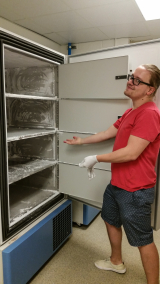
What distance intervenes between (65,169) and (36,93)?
0.74m

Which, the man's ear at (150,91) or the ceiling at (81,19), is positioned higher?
the ceiling at (81,19)

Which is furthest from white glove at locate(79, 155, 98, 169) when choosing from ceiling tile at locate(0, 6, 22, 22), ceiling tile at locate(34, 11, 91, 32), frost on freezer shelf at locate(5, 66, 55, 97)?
ceiling tile at locate(0, 6, 22, 22)

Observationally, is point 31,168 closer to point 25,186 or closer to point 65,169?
point 65,169

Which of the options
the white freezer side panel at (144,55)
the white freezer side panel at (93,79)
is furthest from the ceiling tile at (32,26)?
the white freezer side panel at (144,55)

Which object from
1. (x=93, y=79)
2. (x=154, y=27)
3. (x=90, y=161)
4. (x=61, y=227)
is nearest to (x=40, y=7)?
(x=93, y=79)

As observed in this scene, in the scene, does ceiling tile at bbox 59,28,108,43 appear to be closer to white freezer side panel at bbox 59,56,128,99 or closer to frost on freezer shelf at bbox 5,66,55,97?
frost on freezer shelf at bbox 5,66,55,97

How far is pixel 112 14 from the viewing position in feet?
8.74

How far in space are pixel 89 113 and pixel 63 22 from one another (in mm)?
1970

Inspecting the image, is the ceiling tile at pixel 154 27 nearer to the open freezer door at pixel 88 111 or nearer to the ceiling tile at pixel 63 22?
the ceiling tile at pixel 63 22

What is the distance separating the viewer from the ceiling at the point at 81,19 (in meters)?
2.42

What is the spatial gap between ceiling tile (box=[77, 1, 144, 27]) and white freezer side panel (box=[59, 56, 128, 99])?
4.26ft

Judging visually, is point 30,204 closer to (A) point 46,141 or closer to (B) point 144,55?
(A) point 46,141

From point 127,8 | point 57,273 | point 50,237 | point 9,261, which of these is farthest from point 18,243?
point 127,8

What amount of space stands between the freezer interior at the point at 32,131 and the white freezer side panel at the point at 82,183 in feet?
0.41
